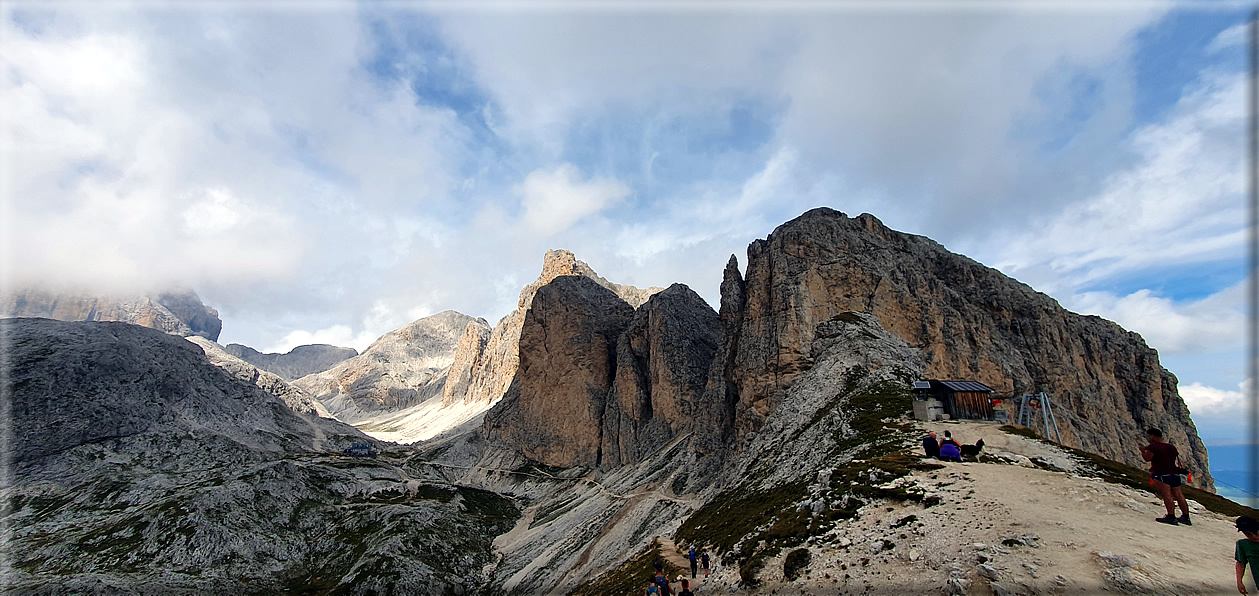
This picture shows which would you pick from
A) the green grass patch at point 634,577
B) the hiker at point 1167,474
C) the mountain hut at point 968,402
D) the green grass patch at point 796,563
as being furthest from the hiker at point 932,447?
the green grass patch at point 634,577

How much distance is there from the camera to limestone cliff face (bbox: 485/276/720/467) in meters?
139

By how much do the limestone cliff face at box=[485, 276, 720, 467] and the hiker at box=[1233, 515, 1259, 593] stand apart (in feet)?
387

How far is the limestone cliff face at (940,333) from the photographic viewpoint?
255ft

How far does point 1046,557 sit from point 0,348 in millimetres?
226571

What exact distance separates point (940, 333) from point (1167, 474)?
6321 cm

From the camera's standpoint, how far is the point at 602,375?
16375 centimetres

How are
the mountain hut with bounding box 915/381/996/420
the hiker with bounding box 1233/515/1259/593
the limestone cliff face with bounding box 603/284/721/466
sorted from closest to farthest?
the hiker with bounding box 1233/515/1259/593, the mountain hut with bounding box 915/381/996/420, the limestone cliff face with bounding box 603/284/721/466

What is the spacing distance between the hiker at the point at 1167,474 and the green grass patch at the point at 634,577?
1056 inches

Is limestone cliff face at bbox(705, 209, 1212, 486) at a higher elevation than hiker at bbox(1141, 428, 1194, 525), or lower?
higher

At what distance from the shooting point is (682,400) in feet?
437

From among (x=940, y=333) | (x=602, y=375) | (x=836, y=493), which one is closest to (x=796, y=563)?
(x=836, y=493)

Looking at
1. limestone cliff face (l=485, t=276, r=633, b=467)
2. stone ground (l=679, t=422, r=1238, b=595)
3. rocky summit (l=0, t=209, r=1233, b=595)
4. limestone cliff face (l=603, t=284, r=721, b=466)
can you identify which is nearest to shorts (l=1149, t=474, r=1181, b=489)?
stone ground (l=679, t=422, r=1238, b=595)

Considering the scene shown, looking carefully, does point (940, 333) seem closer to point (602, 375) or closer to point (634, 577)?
point (634, 577)

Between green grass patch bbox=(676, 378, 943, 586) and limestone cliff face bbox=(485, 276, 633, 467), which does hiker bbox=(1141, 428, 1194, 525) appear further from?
limestone cliff face bbox=(485, 276, 633, 467)
